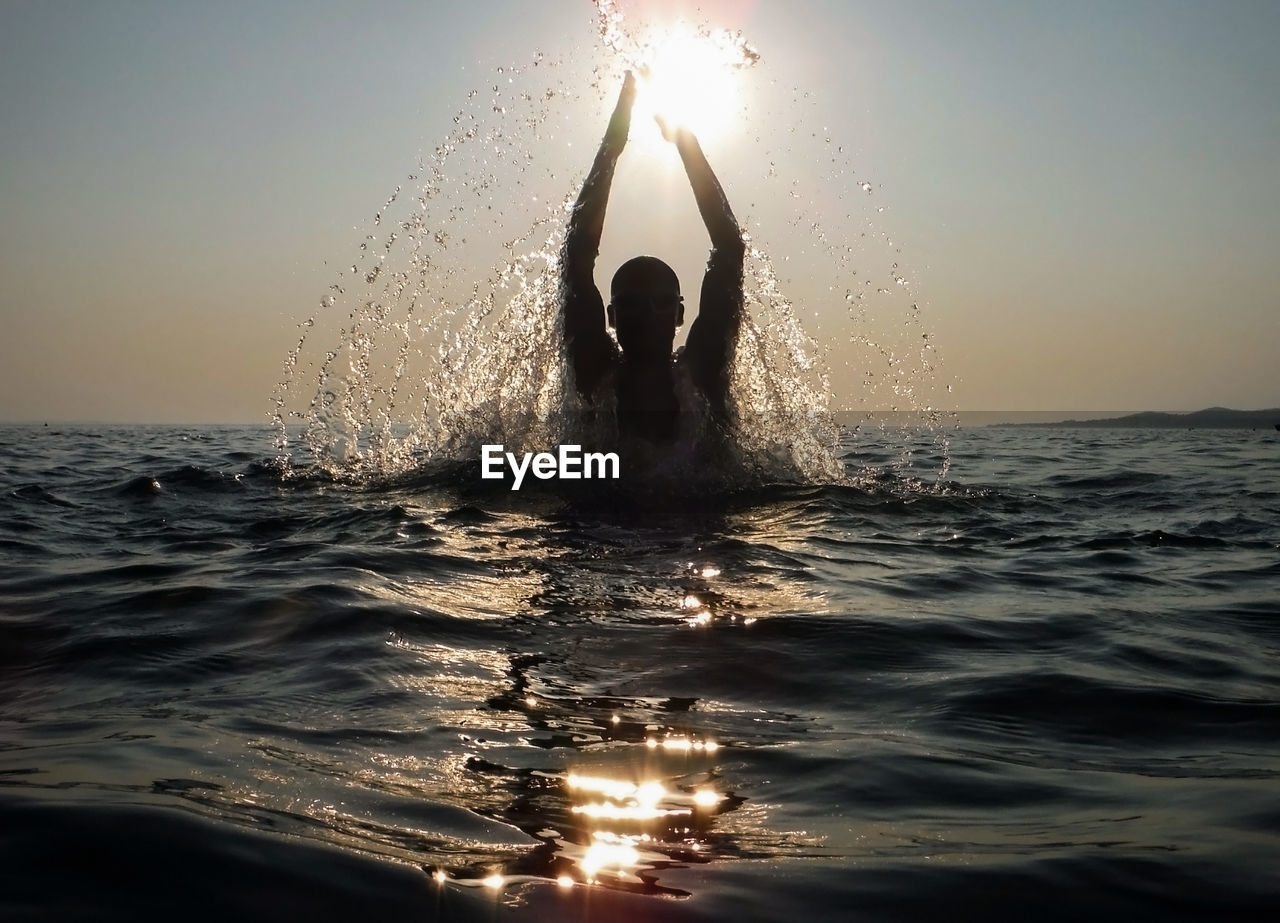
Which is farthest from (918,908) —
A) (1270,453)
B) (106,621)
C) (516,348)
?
(1270,453)

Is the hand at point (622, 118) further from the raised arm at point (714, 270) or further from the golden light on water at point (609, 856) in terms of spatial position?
the golden light on water at point (609, 856)

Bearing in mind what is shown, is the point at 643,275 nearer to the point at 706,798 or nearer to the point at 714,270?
the point at 714,270

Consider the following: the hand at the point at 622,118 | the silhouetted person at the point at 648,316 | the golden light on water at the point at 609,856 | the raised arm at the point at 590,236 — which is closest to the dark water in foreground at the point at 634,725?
the golden light on water at the point at 609,856

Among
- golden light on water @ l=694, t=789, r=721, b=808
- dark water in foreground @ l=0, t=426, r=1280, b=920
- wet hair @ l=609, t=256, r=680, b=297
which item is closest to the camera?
dark water in foreground @ l=0, t=426, r=1280, b=920

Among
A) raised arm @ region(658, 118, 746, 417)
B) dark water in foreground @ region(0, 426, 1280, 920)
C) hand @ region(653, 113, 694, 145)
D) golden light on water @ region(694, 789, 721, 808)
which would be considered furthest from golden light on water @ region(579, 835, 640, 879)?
hand @ region(653, 113, 694, 145)

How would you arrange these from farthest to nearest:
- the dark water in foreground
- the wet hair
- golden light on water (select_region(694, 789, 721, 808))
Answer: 1. the wet hair
2. golden light on water (select_region(694, 789, 721, 808))
3. the dark water in foreground

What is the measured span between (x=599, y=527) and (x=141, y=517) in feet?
11.3

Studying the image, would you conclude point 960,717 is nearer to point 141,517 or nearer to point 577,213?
point 577,213

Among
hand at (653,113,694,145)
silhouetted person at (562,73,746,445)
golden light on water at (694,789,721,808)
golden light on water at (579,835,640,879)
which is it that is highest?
hand at (653,113,694,145)

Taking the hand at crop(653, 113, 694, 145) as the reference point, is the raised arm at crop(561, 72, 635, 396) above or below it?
below

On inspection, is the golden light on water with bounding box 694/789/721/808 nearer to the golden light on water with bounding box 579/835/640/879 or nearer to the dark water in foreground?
the dark water in foreground

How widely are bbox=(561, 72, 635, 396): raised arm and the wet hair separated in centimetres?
20

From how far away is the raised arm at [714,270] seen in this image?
7520mm

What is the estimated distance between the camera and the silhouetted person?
7426 mm
